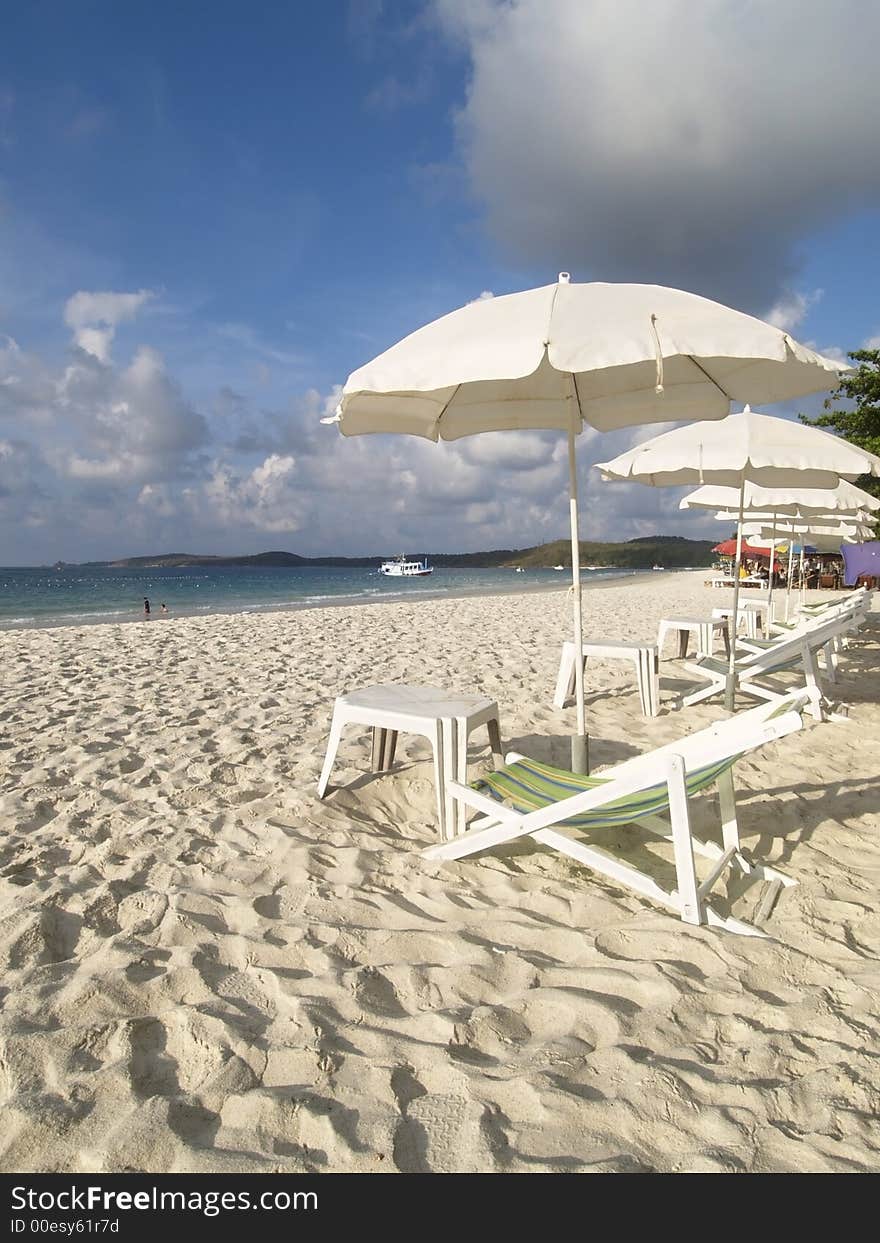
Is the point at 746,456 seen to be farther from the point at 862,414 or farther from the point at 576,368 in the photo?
→ the point at 862,414

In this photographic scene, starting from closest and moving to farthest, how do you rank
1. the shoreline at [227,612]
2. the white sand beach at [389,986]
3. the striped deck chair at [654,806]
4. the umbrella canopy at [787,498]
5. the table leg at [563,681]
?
the white sand beach at [389,986], the striped deck chair at [654,806], the table leg at [563,681], the umbrella canopy at [787,498], the shoreline at [227,612]

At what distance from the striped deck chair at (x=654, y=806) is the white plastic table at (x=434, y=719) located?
0.21 m

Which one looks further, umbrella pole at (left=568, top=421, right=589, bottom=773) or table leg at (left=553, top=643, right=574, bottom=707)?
table leg at (left=553, top=643, right=574, bottom=707)

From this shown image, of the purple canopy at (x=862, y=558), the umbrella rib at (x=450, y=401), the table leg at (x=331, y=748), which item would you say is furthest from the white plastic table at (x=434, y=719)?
the purple canopy at (x=862, y=558)

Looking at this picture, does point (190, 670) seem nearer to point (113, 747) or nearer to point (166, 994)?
point (113, 747)

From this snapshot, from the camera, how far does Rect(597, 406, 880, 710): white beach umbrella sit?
4.82 metres

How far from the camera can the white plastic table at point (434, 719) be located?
316 cm

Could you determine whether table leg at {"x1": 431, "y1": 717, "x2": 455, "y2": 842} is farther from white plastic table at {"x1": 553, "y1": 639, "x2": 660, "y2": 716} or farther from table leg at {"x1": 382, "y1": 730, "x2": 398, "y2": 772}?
white plastic table at {"x1": 553, "y1": 639, "x2": 660, "y2": 716}

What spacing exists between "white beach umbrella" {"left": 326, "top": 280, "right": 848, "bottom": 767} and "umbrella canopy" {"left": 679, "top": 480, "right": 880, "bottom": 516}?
2.83 meters

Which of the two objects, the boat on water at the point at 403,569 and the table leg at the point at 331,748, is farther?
the boat on water at the point at 403,569

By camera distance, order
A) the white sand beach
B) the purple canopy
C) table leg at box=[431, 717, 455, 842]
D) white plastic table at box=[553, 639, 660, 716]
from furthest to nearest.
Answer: the purple canopy → white plastic table at box=[553, 639, 660, 716] → table leg at box=[431, 717, 455, 842] → the white sand beach

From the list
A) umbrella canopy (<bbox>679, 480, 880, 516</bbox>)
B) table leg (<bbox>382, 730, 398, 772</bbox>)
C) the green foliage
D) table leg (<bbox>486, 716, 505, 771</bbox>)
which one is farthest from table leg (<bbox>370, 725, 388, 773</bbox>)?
the green foliage

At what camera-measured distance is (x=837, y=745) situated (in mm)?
4727

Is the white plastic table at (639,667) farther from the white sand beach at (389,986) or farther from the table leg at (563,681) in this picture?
the white sand beach at (389,986)
